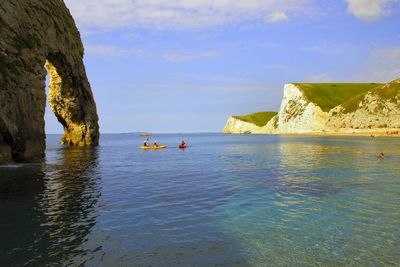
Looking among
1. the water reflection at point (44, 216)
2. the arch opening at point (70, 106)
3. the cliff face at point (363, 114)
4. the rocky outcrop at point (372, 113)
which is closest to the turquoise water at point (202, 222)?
the water reflection at point (44, 216)

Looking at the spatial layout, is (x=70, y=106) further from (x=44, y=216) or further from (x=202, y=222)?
(x=202, y=222)

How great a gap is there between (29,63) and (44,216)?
35.7m

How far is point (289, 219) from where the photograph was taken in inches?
690

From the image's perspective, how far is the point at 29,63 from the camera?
47094 millimetres

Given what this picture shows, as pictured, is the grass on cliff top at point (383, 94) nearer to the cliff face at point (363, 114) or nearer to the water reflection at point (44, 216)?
the cliff face at point (363, 114)

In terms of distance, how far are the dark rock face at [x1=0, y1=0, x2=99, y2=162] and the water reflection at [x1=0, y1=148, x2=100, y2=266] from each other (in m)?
11.8

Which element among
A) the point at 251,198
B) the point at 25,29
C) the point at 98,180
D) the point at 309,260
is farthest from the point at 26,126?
the point at 309,260

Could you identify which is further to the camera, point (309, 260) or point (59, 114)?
point (59, 114)

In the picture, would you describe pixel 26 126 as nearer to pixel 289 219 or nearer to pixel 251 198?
pixel 251 198

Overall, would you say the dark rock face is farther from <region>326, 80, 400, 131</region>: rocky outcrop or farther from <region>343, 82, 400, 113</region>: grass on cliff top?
<region>343, 82, 400, 113</region>: grass on cliff top

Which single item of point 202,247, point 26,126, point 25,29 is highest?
point 25,29

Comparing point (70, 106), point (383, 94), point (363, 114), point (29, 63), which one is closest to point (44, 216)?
point (29, 63)

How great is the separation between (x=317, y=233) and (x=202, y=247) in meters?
5.42

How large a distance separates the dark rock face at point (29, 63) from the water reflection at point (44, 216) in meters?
11.8
